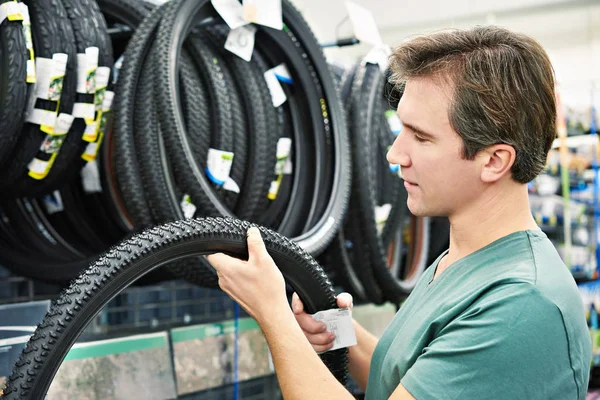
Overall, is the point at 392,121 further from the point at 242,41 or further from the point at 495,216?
the point at 495,216

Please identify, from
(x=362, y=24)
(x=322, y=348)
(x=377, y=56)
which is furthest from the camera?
(x=377, y=56)

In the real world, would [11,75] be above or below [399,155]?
above

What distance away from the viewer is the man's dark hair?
0.99m

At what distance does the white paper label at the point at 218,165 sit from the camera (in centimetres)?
177

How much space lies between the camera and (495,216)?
1.08 m

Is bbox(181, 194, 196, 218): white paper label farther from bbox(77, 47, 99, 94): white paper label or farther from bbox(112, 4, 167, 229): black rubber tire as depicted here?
bbox(77, 47, 99, 94): white paper label

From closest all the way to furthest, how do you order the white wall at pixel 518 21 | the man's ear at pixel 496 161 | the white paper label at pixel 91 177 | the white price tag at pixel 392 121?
1. the man's ear at pixel 496 161
2. the white paper label at pixel 91 177
3. the white price tag at pixel 392 121
4. the white wall at pixel 518 21

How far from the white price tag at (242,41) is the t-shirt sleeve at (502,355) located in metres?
1.25

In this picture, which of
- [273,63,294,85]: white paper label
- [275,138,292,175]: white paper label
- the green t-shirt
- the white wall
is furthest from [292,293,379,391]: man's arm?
the white wall

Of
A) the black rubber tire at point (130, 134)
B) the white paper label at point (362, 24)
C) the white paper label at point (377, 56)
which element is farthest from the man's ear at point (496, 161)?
the white paper label at point (377, 56)

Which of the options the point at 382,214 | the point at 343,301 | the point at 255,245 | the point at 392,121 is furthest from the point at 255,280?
A: the point at 392,121

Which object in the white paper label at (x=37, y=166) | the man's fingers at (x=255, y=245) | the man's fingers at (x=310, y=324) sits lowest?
the man's fingers at (x=310, y=324)

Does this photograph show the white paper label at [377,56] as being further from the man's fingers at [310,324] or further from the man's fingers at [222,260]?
the man's fingers at [222,260]

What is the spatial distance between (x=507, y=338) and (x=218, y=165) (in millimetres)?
1043
